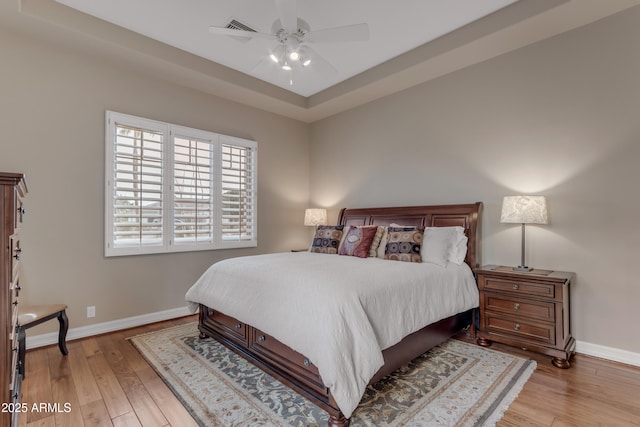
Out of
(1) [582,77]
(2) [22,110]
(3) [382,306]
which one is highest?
(1) [582,77]

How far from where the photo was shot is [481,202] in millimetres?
3480

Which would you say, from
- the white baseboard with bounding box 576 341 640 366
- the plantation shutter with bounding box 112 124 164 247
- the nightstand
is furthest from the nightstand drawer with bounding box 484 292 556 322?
the plantation shutter with bounding box 112 124 164 247

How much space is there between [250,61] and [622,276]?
172 inches

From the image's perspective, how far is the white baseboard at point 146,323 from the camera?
8.63ft

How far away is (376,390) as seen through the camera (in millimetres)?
2174

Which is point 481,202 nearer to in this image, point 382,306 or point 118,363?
point 382,306

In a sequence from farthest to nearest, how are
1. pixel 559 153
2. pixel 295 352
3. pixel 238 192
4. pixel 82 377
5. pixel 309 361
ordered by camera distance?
pixel 238 192 < pixel 559 153 < pixel 82 377 < pixel 295 352 < pixel 309 361

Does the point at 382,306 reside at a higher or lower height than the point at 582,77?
lower

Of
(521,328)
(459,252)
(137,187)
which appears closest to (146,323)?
(137,187)

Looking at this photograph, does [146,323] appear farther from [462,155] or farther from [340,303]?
[462,155]

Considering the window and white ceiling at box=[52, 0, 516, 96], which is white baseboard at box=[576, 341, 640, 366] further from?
the window

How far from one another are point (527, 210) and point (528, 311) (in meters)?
0.91

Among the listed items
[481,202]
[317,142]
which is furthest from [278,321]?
[317,142]

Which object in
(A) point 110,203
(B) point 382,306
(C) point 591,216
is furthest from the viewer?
(A) point 110,203
